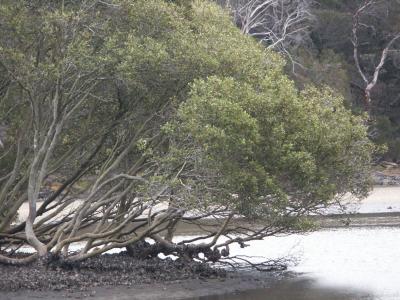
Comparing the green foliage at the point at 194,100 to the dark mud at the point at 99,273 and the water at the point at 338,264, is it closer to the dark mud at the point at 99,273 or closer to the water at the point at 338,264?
the water at the point at 338,264

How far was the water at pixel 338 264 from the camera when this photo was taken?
64.6ft

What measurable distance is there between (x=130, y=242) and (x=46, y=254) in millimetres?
2020

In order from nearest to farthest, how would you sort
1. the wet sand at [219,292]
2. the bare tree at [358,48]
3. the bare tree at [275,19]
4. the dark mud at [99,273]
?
1. the wet sand at [219,292]
2. the dark mud at [99,273]
3. the bare tree at [275,19]
4. the bare tree at [358,48]

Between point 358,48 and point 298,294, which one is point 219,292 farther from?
point 358,48

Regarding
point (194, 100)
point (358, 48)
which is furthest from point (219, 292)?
point (358, 48)

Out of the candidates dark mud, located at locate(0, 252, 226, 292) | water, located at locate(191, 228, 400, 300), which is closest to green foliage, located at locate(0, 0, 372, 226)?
water, located at locate(191, 228, 400, 300)

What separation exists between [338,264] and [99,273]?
740 cm

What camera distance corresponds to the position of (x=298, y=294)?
1972cm

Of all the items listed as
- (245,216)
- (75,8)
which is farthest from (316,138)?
(75,8)

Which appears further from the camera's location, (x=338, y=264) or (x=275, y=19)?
(x=275, y=19)

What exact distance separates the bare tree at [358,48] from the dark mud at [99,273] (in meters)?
37.2

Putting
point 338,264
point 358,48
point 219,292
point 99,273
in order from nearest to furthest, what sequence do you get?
point 219,292, point 99,273, point 338,264, point 358,48

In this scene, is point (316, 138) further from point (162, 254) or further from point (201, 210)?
point (162, 254)

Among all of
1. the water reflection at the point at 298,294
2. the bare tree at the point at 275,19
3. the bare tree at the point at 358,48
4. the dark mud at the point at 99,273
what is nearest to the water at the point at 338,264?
the water reflection at the point at 298,294
